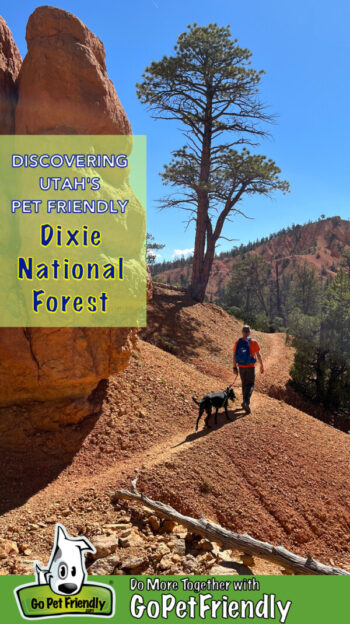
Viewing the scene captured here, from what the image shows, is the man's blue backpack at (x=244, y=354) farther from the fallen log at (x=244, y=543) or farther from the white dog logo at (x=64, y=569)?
the white dog logo at (x=64, y=569)

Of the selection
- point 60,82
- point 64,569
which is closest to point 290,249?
point 60,82

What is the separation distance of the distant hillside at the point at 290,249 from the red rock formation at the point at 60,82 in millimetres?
73370

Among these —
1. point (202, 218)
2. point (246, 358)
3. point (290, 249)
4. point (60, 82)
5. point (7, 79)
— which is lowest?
point (246, 358)

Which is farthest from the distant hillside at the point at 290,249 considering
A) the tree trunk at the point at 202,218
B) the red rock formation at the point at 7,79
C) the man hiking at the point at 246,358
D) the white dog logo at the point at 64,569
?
the white dog logo at the point at 64,569

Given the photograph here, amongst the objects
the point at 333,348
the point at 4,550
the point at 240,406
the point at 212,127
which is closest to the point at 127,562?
the point at 4,550

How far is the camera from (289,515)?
242 inches

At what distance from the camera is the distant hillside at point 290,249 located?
85.0 metres

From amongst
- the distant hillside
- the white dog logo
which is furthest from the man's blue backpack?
the distant hillside

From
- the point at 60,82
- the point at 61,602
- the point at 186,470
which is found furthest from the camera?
the point at 60,82

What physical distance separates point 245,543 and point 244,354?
12.2 ft

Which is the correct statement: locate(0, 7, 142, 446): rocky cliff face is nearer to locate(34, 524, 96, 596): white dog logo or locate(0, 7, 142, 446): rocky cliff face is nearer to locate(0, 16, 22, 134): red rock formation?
locate(0, 16, 22, 134): red rock formation

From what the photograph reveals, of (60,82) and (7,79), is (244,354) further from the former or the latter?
(7,79)

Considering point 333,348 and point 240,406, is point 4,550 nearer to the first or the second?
point 240,406

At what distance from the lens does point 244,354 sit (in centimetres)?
773
